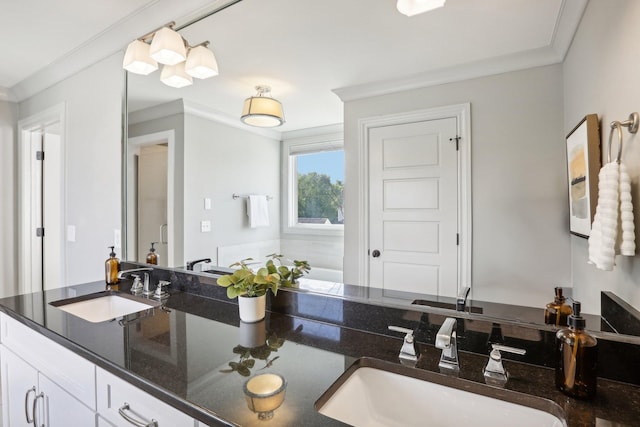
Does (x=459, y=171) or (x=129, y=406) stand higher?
(x=459, y=171)

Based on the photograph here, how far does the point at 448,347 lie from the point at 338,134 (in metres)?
0.82

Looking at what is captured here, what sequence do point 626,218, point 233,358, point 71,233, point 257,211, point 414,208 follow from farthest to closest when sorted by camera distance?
point 71,233 → point 257,211 → point 414,208 → point 233,358 → point 626,218

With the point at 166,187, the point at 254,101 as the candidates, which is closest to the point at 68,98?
the point at 166,187

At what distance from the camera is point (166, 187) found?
5.97ft

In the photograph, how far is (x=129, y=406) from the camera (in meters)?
0.88

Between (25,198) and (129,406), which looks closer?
(129,406)

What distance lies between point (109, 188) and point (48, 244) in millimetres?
1396

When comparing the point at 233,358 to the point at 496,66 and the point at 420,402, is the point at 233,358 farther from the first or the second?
the point at 496,66

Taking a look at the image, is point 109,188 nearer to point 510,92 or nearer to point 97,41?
point 97,41

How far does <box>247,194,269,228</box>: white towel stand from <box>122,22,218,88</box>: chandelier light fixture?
2.22ft

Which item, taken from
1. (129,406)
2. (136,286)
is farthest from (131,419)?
(136,286)

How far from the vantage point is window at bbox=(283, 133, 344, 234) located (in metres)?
1.24

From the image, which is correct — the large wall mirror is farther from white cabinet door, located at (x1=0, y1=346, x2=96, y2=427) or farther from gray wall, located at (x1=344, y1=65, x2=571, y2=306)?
white cabinet door, located at (x1=0, y1=346, x2=96, y2=427)

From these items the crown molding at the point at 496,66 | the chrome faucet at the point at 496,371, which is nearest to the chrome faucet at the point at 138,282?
the crown molding at the point at 496,66
